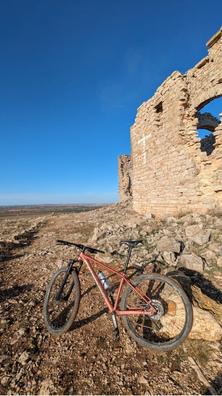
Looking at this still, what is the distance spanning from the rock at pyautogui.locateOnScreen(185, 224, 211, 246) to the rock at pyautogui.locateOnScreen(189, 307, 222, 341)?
2660mm

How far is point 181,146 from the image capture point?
307 inches

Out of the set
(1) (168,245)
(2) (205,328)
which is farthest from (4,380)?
(1) (168,245)

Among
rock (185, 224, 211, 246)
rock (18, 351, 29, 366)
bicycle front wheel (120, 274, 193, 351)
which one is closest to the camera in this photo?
rock (18, 351, 29, 366)

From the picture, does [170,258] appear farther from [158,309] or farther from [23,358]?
[23,358]

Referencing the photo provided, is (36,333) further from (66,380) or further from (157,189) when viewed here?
(157,189)

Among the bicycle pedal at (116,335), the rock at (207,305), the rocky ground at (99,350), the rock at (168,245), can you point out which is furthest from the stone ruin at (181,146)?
the bicycle pedal at (116,335)

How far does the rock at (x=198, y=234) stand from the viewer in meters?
5.21

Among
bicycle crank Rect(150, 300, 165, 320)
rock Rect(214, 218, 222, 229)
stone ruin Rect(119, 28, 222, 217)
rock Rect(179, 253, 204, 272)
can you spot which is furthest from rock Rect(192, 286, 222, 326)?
stone ruin Rect(119, 28, 222, 217)

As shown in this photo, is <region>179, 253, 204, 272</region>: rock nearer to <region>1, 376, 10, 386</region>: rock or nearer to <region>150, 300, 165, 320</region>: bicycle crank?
<region>150, 300, 165, 320</region>: bicycle crank

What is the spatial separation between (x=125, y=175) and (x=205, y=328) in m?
18.8

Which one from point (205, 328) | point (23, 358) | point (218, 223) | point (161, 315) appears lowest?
point (23, 358)

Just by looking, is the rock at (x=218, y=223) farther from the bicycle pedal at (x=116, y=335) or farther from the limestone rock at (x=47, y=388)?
the limestone rock at (x=47, y=388)

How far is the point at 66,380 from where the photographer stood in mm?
2199

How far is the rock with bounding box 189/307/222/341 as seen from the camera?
104 inches
